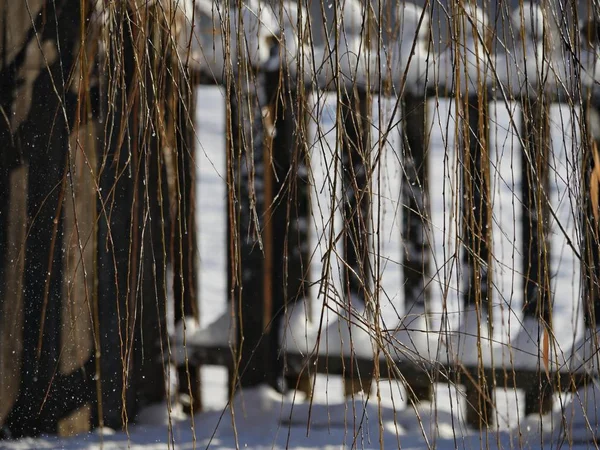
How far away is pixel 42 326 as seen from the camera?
6.56 feet

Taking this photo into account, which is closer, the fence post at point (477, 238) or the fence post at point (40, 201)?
the fence post at point (477, 238)

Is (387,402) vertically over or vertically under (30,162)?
under

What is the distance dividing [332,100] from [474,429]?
6.35 ft

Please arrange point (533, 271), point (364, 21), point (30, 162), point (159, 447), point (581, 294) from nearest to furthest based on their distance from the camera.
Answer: point (364, 21)
point (581, 294)
point (30, 162)
point (159, 447)
point (533, 271)

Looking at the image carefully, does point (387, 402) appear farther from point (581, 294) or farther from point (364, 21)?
point (364, 21)

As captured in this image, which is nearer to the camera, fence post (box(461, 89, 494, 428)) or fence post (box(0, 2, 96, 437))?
fence post (box(461, 89, 494, 428))

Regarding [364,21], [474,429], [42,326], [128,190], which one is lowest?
[474,429]

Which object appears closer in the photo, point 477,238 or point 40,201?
point 477,238

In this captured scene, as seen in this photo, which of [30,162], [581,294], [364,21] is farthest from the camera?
[30,162]

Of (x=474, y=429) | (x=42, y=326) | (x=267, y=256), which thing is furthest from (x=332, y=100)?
(x=42, y=326)

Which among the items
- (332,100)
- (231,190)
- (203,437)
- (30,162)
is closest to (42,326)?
(30,162)

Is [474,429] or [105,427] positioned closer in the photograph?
[105,427]

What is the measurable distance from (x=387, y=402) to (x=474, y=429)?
0.88ft

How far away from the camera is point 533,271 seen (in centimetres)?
232
